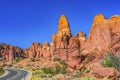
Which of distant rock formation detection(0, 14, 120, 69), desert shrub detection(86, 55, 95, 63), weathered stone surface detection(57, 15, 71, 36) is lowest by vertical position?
desert shrub detection(86, 55, 95, 63)

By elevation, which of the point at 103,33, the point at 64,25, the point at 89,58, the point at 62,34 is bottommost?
the point at 89,58

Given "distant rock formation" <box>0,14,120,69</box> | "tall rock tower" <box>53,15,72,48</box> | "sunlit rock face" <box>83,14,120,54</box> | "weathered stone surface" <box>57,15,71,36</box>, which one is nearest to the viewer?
"distant rock formation" <box>0,14,120,69</box>

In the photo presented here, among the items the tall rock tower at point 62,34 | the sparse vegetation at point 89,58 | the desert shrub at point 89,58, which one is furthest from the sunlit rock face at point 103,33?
the tall rock tower at point 62,34

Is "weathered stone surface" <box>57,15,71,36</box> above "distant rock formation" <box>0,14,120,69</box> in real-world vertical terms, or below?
above

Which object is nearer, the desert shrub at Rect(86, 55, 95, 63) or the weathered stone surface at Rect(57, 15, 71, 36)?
the desert shrub at Rect(86, 55, 95, 63)

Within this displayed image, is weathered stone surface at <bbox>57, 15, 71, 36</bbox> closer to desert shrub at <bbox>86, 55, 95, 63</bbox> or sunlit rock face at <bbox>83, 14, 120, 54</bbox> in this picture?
sunlit rock face at <bbox>83, 14, 120, 54</bbox>

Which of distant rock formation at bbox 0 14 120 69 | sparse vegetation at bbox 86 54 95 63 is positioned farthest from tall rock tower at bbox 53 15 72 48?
sparse vegetation at bbox 86 54 95 63

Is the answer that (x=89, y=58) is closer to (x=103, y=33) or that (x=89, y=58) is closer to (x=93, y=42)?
(x=103, y=33)

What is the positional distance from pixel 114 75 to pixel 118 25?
58.1 m

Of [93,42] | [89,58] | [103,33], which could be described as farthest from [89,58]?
[93,42]

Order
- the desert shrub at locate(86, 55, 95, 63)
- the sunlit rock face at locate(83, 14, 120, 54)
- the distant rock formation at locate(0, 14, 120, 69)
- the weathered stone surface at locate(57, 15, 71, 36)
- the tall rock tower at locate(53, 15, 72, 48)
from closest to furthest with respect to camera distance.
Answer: the desert shrub at locate(86, 55, 95, 63), the distant rock formation at locate(0, 14, 120, 69), the sunlit rock face at locate(83, 14, 120, 54), the tall rock tower at locate(53, 15, 72, 48), the weathered stone surface at locate(57, 15, 71, 36)

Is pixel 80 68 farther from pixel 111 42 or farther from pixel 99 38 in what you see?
pixel 99 38

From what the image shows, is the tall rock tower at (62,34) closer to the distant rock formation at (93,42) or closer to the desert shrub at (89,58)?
the distant rock formation at (93,42)

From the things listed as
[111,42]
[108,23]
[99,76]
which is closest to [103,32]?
[108,23]
